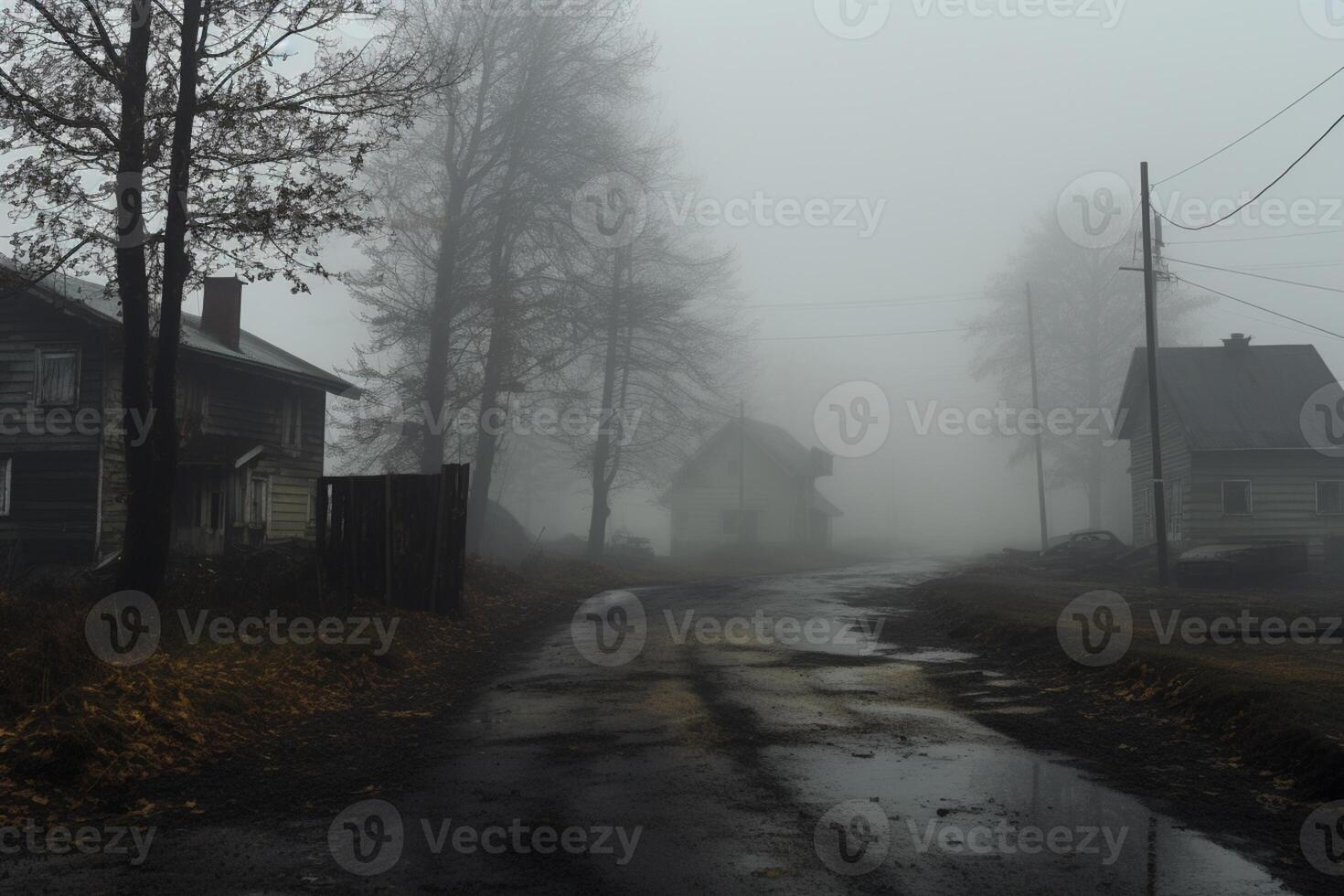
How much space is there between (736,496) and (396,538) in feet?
138

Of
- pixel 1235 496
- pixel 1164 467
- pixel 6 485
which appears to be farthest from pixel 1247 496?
pixel 6 485

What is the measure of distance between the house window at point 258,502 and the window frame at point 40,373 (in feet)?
16.5

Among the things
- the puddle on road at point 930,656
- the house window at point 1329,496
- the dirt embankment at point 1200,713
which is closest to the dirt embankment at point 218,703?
the puddle on road at point 930,656

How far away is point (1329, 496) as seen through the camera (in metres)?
32.5

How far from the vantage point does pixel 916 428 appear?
428 feet

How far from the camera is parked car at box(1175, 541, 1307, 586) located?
84.4 ft

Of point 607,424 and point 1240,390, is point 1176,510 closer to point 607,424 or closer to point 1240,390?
point 1240,390

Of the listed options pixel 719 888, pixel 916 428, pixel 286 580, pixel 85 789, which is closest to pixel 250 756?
pixel 85 789

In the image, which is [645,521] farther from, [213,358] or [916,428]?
[213,358]

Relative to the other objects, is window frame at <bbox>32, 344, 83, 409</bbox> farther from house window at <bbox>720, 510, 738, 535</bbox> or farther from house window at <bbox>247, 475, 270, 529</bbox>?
house window at <bbox>720, 510, 738, 535</bbox>

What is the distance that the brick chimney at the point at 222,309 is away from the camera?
27.3 metres

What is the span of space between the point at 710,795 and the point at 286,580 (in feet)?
32.2

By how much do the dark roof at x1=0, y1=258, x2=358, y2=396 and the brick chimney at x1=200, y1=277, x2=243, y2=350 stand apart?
0.99 feet

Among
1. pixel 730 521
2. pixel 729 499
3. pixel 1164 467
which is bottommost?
pixel 730 521
